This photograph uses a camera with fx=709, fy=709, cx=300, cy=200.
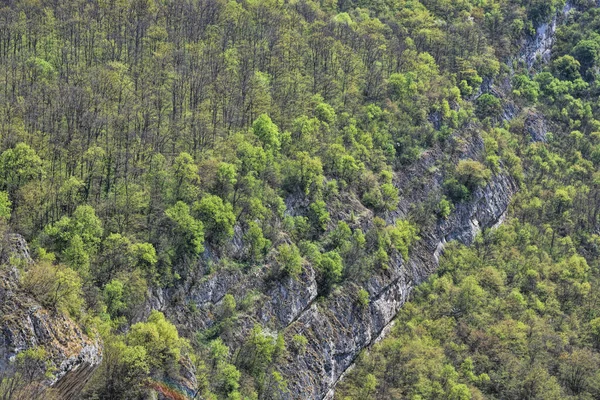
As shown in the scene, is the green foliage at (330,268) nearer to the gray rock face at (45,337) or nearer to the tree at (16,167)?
the tree at (16,167)

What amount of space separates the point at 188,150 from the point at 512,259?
6172cm

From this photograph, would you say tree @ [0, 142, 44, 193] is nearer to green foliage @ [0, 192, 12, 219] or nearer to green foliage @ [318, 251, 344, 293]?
green foliage @ [0, 192, 12, 219]

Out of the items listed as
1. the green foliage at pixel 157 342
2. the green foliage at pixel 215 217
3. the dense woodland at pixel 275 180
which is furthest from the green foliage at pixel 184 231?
the green foliage at pixel 157 342

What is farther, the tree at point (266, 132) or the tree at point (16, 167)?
the tree at point (266, 132)

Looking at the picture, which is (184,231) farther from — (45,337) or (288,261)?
(45,337)

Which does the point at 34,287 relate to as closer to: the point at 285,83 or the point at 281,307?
the point at 281,307

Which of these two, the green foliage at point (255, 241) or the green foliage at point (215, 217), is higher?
the green foliage at point (215, 217)

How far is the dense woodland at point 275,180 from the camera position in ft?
242

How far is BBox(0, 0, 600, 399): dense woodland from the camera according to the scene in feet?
242

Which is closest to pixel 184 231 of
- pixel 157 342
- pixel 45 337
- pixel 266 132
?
pixel 157 342

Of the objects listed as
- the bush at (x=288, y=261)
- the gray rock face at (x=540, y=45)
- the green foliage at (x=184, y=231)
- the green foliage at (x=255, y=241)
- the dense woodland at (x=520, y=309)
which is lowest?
the dense woodland at (x=520, y=309)

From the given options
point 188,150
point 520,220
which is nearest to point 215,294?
point 188,150

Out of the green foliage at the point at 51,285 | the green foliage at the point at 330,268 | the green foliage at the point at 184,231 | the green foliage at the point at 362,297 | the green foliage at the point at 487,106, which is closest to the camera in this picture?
the green foliage at the point at 51,285

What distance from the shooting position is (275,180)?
98.4m
